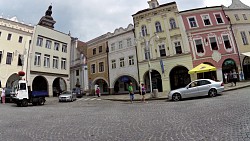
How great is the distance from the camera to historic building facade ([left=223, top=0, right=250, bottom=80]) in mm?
24064

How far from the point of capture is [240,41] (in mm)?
24828

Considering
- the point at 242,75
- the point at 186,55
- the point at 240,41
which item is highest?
the point at 240,41

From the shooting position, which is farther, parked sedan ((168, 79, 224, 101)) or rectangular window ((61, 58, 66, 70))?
rectangular window ((61, 58, 66, 70))

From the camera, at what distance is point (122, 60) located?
30.2m

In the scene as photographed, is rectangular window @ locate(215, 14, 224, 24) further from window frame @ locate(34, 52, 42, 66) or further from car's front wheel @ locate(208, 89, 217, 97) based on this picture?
window frame @ locate(34, 52, 42, 66)

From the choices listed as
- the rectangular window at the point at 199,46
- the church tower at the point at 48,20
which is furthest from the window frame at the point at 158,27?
the church tower at the point at 48,20

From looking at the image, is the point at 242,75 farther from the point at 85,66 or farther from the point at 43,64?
the point at 43,64

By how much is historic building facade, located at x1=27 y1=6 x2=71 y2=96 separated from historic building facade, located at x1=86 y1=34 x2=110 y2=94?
555 centimetres

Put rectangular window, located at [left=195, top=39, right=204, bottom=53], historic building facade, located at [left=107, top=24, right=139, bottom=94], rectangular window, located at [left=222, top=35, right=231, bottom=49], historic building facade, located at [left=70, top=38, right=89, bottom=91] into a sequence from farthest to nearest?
1. historic building facade, located at [left=70, top=38, right=89, bottom=91]
2. historic building facade, located at [left=107, top=24, right=139, bottom=94]
3. rectangular window, located at [left=195, top=39, right=204, bottom=53]
4. rectangular window, located at [left=222, top=35, right=231, bottom=49]

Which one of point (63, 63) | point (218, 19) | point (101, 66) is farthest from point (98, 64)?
point (218, 19)

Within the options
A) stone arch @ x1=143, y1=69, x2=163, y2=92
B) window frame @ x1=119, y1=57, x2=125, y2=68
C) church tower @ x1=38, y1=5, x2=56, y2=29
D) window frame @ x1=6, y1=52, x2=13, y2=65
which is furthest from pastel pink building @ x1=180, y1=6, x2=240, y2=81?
church tower @ x1=38, y1=5, x2=56, y2=29

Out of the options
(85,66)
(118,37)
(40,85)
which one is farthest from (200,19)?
(40,85)

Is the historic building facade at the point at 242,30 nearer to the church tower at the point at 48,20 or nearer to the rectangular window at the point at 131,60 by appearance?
the rectangular window at the point at 131,60

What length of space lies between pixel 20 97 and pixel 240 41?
2908 cm
